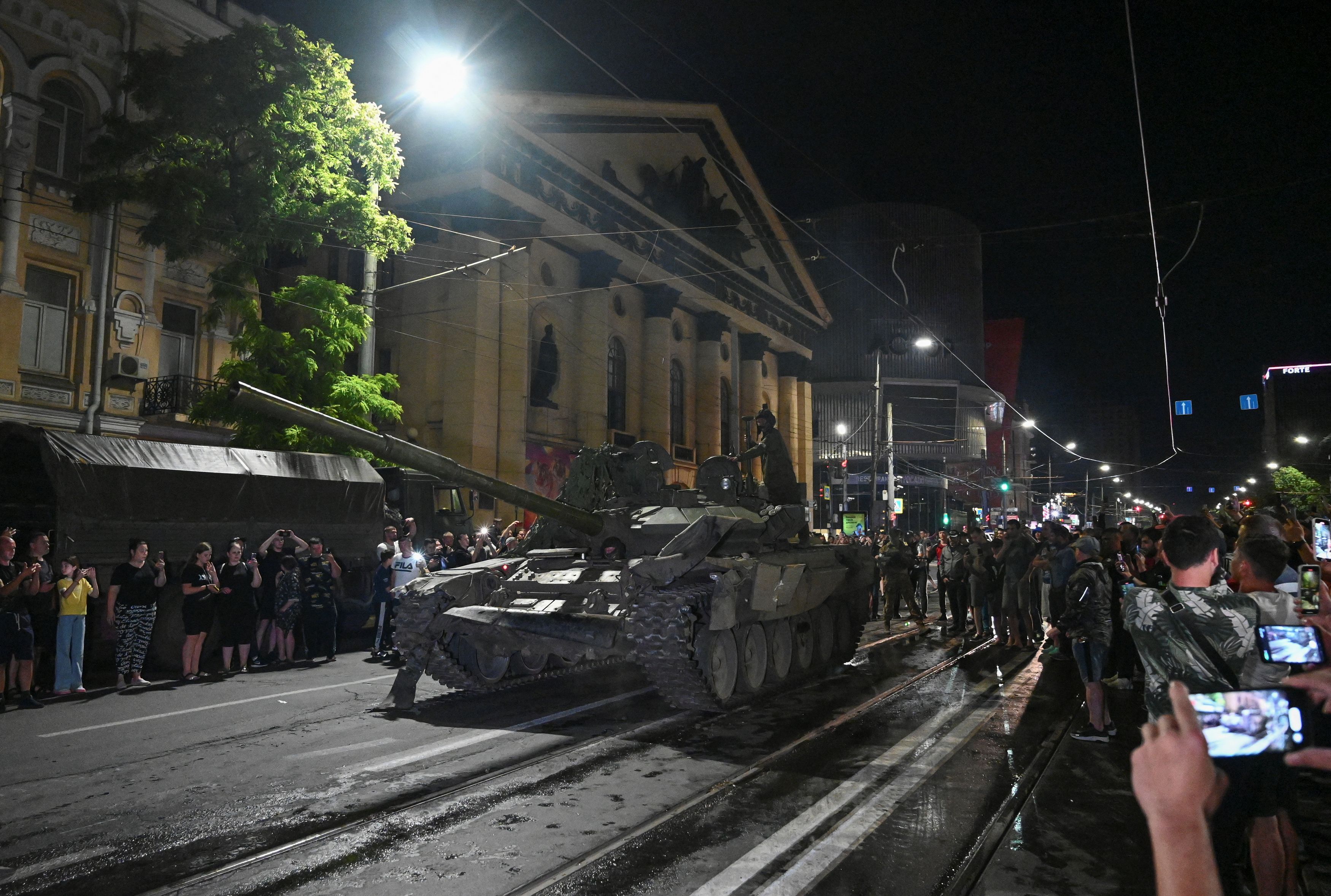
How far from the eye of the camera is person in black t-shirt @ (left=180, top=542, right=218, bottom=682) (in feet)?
34.9

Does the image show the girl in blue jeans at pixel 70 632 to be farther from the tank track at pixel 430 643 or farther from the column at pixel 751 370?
the column at pixel 751 370

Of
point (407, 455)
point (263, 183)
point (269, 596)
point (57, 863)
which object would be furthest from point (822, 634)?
point (263, 183)

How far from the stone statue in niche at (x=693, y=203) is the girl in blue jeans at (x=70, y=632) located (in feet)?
88.6

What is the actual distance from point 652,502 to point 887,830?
6.67m

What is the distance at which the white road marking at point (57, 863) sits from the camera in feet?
14.6

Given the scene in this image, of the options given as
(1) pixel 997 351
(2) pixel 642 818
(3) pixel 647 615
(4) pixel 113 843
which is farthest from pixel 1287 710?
(1) pixel 997 351

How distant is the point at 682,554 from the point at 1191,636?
528 cm

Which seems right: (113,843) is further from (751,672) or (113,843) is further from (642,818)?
Result: (751,672)

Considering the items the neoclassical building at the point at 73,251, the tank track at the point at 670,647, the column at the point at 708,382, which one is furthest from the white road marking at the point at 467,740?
the column at the point at 708,382

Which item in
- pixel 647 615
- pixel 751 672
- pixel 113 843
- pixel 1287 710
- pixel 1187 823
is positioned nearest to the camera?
pixel 1187 823

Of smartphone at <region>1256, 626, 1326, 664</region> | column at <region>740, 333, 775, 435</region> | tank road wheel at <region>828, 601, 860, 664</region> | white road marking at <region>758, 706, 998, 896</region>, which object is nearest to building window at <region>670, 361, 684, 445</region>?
column at <region>740, 333, 775, 435</region>

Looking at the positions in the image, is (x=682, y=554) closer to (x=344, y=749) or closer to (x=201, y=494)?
(x=344, y=749)

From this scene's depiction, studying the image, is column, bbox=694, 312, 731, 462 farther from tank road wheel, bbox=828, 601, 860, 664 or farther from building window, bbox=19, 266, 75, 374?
tank road wheel, bbox=828, 601, 860, 664

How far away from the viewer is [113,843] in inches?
193
